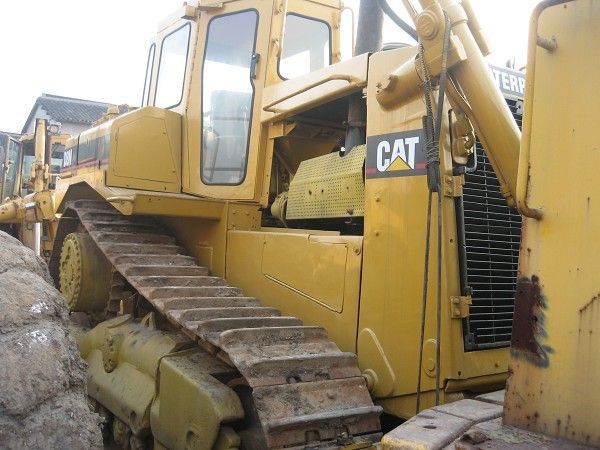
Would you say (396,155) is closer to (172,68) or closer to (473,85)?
(473,85)

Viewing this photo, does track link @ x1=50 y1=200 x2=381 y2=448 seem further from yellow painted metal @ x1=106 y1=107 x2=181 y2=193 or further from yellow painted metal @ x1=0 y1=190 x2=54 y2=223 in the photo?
yellow painted metal @ x1=0 y1=190 x2=54 y2=223

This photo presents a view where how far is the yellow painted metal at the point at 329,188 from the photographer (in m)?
3.59

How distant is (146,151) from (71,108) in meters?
15.2

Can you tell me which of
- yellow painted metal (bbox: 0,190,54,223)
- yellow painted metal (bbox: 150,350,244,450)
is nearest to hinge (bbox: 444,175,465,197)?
yellow painted metal (bbox: 150,350,244,450)

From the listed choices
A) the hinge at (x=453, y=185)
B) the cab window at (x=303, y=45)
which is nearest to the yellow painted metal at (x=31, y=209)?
the cab window at (x=303, y=45)

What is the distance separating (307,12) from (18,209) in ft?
19.5

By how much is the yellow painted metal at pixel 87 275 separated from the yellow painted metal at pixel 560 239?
375 centimetres

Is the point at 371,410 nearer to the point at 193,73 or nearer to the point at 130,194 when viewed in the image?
the point at 130,194

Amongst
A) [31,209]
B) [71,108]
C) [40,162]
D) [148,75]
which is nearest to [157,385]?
[148,75]

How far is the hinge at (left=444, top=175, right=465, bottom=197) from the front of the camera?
3.03m

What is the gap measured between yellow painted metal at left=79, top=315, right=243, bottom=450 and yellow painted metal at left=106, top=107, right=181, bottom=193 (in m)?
1.01

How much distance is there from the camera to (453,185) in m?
3.04

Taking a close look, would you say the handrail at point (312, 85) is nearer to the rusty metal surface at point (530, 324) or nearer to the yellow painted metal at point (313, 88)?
the yellow painted metal at point (313, 88)

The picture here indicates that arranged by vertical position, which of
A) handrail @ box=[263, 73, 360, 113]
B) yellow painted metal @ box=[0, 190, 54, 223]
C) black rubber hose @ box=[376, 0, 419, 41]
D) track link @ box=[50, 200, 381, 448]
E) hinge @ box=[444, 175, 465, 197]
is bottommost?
track link @ box=[50, 200, 381, 448]
